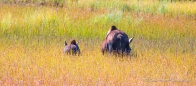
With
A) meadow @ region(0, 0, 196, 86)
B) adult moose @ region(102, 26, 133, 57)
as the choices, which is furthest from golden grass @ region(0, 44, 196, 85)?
adult moose @ region(102, 26, 133, 57)

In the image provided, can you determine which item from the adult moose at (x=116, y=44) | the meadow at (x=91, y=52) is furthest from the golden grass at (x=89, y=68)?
the adult moose at (x=116, y=44)

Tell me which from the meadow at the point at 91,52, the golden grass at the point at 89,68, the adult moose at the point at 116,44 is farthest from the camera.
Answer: the adult moose at the point at 116,44

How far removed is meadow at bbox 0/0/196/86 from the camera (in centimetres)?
610

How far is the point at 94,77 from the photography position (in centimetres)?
611

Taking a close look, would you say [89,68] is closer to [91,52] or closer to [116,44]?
[116,44]

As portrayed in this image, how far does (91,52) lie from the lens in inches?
313

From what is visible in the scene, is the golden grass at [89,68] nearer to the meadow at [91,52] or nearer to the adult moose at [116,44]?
the meadow at [91,52]

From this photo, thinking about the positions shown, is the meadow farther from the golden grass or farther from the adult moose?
the adult moose

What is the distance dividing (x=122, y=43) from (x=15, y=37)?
2297mm

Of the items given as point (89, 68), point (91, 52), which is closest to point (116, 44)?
point (91, 52)

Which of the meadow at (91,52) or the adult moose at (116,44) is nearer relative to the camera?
the meadow at (91,52)

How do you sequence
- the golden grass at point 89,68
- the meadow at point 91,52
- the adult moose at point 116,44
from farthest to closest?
1. the adult moose at point 116,44
2. the meadow at point 91,52
3. the golden grass at point 89,68

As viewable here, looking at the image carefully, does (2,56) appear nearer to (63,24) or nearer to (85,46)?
(85,46)

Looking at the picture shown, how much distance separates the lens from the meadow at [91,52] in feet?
20.0
